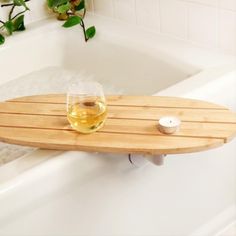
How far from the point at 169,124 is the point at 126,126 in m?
0.12

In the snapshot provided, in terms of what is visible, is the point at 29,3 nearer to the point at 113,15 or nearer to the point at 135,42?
the point at 113,15

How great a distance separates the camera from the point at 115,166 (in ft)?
4.99

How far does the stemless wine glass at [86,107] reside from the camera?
57.6 inches

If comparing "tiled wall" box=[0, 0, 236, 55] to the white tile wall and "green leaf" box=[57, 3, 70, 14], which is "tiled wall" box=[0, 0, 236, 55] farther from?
"green leaf" box=[57, 3, 70, 14]

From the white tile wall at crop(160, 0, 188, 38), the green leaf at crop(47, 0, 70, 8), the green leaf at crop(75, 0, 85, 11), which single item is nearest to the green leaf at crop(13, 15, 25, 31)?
the green leaf at crop(47, 0, 70, 8)

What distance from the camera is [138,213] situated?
1.64 m

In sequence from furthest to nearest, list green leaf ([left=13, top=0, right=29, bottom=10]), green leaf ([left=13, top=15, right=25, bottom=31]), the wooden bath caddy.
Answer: green leaf ([left=13, top=15, right=25, bottom=31]) < green leaf ([left=13, top=0, right=29, bottom=10]) < the wooden bath caddy

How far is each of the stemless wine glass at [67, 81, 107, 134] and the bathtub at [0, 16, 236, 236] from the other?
0.27 ft

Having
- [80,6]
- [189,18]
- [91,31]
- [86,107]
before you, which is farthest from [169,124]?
[80,6]

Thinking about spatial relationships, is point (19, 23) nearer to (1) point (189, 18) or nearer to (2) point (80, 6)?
(2) point (80, 6)

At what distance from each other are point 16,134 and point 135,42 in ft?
2.65

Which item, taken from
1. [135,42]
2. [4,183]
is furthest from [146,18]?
[4,183]

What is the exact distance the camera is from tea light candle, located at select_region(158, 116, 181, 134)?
1.44m

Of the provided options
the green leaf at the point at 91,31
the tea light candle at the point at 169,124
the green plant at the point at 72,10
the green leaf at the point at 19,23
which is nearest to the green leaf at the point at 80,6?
the green plant at the point at 72,10
